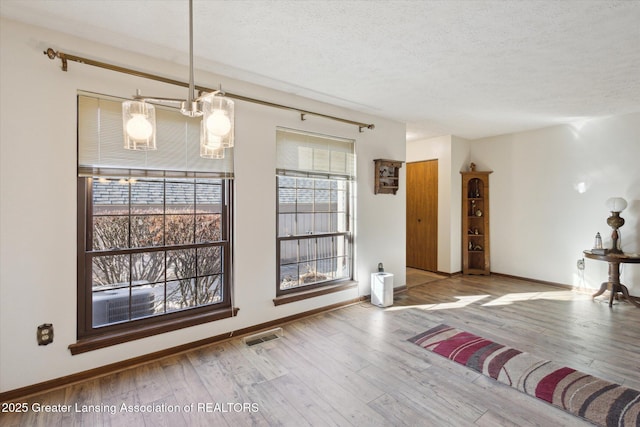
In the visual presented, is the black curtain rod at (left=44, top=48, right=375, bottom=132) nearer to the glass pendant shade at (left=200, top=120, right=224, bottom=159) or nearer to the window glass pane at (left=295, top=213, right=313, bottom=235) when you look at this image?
the window glass pane at (left=295, top=213, right=313, bottom=235)

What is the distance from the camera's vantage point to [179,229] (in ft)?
9.66

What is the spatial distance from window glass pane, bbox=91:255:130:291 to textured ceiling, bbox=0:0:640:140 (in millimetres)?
1660

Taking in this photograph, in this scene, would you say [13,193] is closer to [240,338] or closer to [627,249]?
[240,338]

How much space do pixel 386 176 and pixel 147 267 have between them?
3246 mm

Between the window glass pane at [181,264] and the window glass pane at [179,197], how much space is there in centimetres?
39

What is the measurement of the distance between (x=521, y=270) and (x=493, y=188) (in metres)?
1.55

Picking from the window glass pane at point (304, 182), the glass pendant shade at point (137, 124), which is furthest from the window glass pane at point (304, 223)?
the glass pendant shade at point (137, 124)

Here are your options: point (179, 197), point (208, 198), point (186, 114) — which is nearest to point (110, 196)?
point (179, 197)

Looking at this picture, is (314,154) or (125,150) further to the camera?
(314,154)

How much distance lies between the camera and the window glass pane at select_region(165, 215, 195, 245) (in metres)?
2.89

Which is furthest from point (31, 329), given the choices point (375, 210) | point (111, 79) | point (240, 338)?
point (375, 210)

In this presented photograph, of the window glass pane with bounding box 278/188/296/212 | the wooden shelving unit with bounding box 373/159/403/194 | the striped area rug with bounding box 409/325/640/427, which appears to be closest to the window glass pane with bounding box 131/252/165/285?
the window glass pane with bounding box 278/188/296/212

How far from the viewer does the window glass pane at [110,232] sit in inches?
101

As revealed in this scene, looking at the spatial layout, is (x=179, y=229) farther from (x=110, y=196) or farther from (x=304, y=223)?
(x=304, y=223)
